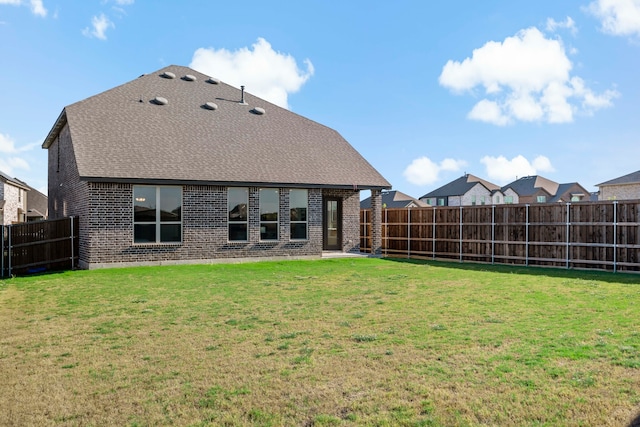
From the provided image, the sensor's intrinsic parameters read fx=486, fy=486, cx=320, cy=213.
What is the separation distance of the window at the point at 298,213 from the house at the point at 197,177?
4cm

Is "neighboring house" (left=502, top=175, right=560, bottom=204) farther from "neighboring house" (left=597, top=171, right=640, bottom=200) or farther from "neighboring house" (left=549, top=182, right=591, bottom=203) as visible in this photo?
"neighboring house" (left=597, top=171, right=640, bottom=200)

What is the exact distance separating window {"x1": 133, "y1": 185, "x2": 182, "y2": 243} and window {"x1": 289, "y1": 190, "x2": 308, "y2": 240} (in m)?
4.32

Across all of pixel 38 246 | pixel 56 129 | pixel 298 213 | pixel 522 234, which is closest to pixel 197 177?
pixel 298 213

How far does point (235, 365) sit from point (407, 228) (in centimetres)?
1660

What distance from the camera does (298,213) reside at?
1916 cm

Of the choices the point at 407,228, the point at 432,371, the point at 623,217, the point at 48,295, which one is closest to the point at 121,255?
the point at 48,295

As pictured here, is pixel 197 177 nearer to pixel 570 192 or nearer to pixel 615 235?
pixel 615 235

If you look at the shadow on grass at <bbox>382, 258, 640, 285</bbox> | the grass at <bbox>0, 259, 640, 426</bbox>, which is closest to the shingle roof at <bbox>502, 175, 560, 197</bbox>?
the shadow on grass at <bbox>382, 258, 640, 285</bbox>

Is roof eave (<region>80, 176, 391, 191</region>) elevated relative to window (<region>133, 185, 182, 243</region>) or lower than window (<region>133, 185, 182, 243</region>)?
elevated

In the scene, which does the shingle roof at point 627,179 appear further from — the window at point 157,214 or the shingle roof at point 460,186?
the window at point 157,214

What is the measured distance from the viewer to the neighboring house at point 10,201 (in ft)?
120

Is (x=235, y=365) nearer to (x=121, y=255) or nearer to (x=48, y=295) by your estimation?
(x=48, y=295)

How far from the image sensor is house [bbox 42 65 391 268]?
53.0 feet

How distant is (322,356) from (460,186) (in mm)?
62942
